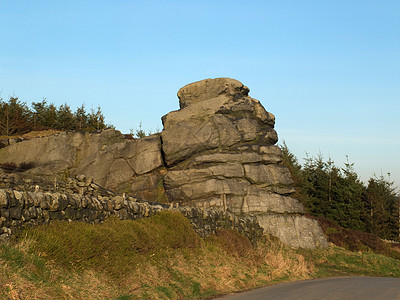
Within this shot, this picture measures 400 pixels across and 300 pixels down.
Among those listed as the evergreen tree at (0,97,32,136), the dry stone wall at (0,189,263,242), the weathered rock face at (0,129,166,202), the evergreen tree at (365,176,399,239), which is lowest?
the evergreen tree at (365,176,399,239)

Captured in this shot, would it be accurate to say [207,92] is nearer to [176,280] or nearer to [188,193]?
[188,193]

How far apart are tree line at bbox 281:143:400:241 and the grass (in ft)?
97.4

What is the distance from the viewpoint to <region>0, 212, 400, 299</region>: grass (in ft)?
31.4

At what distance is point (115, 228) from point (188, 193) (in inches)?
706

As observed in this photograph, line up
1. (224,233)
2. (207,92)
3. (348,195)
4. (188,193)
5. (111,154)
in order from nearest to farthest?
(224,233) < (188,193) < (111,154) < (207,92) < (348,195)

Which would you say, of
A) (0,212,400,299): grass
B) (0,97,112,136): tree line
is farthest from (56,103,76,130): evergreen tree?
(0,212,400,299): grass

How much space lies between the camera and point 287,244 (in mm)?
31000

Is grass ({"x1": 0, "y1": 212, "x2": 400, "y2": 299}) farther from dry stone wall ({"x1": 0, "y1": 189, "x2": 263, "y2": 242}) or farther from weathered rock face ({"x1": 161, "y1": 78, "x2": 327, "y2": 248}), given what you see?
weathered rock face ({"x1": 161, "y1": 78, "x2": 327, "y2": 248})

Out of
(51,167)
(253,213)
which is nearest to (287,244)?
(253,213)

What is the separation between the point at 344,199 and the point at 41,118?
130 feet

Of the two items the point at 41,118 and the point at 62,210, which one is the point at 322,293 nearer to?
the point at 62,210

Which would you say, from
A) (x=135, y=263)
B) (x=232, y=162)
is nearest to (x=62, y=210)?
(x=135, y=263)

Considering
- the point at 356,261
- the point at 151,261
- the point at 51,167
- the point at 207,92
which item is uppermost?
the point at 207,92

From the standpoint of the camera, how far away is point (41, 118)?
5400cm
